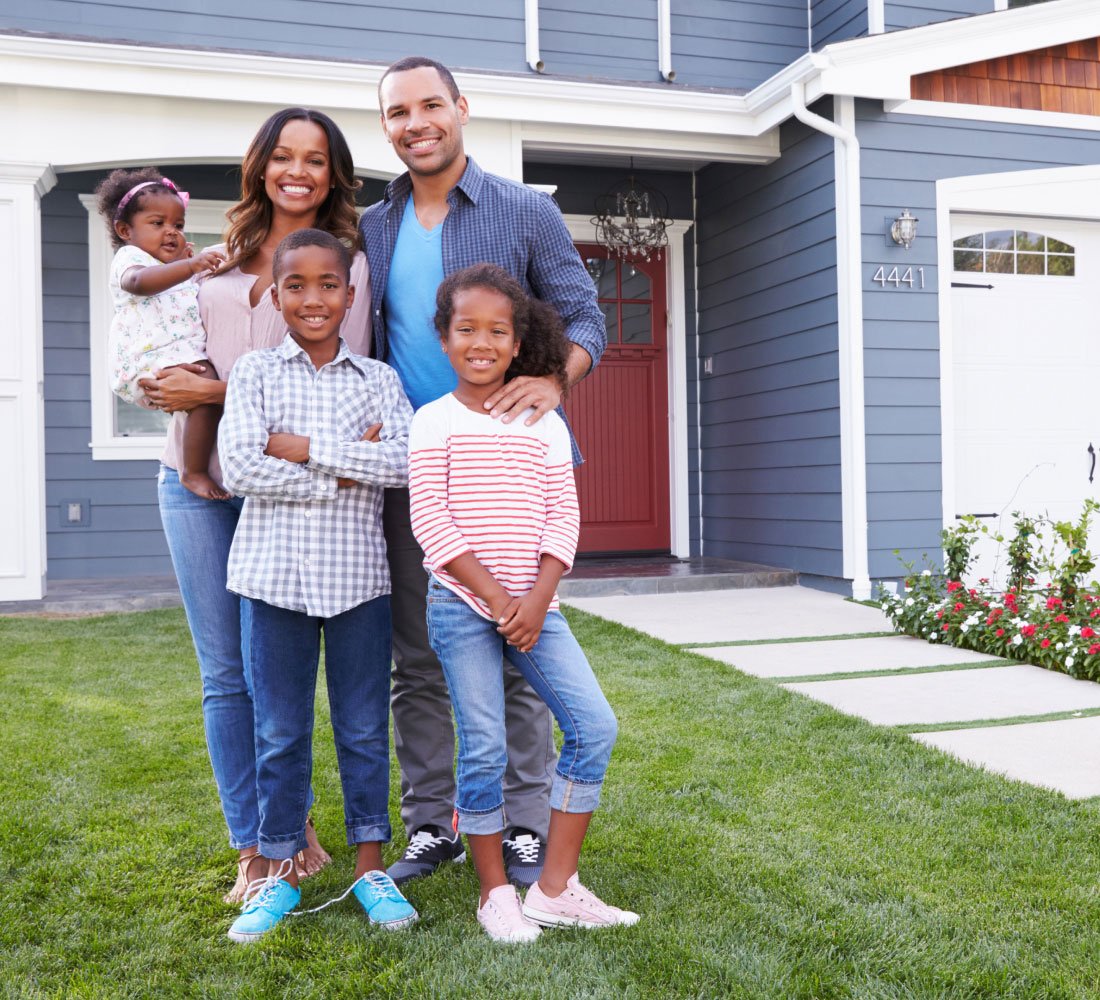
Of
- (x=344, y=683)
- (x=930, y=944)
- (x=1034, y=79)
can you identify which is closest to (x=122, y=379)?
(x=344, y=683)

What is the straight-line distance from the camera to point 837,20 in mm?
7098

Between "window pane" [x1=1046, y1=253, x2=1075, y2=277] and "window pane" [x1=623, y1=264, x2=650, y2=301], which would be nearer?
"window pane" [x1=1046, y1=253, x2=1075, y2=277]

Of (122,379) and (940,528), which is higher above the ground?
(122,379)

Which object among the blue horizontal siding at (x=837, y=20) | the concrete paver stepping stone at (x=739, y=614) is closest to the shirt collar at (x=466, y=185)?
the concrete paver stepping stone at (x=739, y=614)

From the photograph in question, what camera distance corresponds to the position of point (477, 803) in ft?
6.41

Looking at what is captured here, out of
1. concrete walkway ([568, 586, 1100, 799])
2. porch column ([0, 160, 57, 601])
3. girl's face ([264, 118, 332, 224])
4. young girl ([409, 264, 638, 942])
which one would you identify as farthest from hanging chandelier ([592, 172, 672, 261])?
young girl ([409, 264, 638, 942])

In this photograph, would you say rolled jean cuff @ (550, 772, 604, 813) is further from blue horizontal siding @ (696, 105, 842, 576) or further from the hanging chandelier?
the hanging chandelier

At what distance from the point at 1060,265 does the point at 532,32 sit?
360 centimetres

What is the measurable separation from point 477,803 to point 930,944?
0.83 m

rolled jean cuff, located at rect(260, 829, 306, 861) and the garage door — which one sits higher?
the garage door

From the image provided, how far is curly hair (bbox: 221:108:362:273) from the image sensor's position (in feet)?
6.91

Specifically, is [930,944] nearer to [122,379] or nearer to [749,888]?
[749,888]

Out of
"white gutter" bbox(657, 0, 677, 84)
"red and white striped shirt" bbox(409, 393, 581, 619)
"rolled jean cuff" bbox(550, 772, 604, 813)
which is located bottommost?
"rolled jean cuff" bbox(550, 772, 604, 813)

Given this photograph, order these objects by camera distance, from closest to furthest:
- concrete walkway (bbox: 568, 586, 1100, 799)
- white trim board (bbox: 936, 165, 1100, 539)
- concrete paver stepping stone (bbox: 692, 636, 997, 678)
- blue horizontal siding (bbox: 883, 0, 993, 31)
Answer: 1. concrete walkway (bbox: 568, 586, 1100, 799)
2. concrete paver stepping stone (bbox: 692, 636, 997, 678)
3. white trim board (bbox: 936, 165, 1100, 539)
4. blue horizontal siding (bbox: 883, 0, 993, 31)
